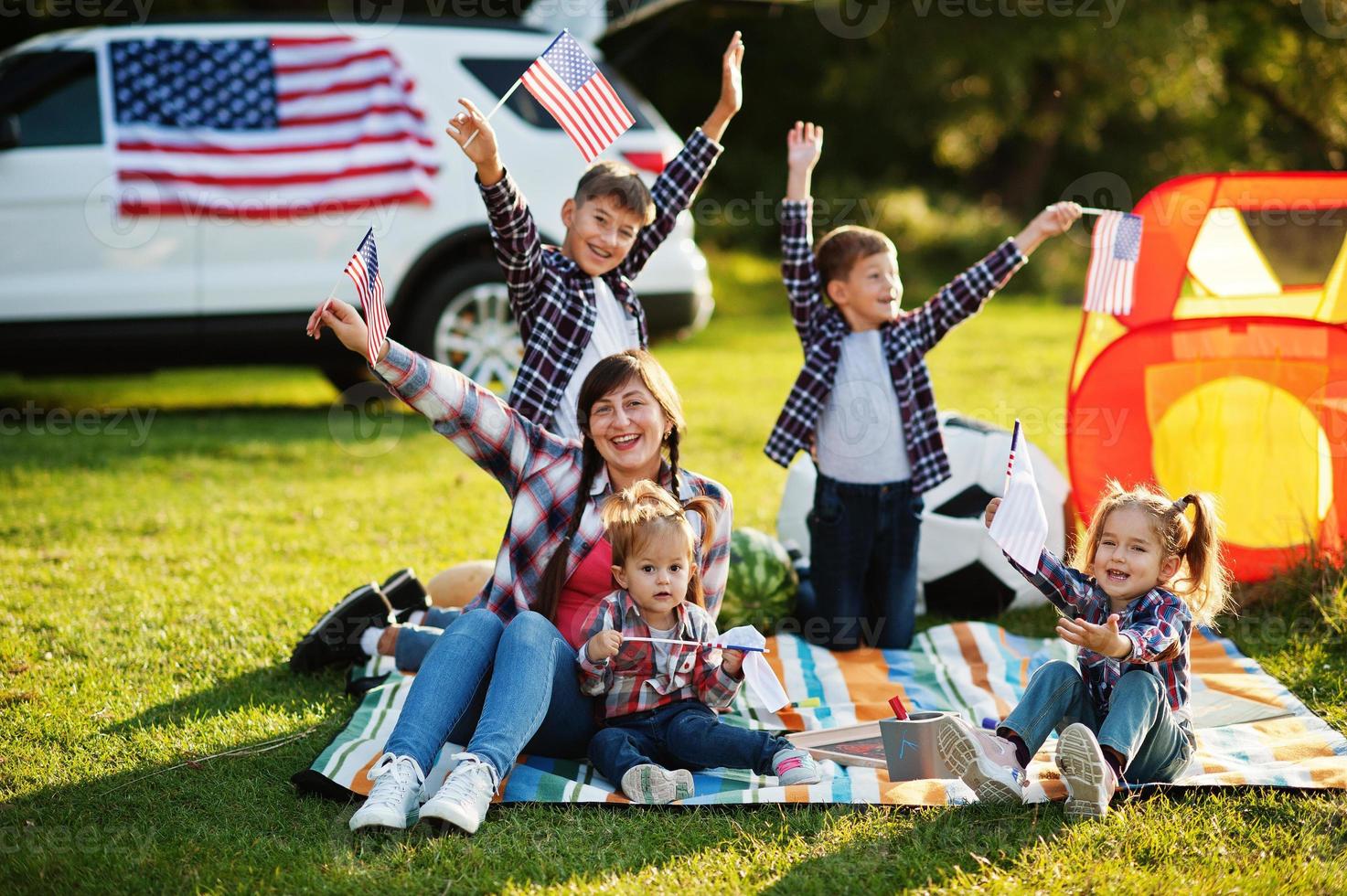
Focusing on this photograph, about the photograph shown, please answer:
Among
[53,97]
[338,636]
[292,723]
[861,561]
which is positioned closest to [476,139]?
[338,636]

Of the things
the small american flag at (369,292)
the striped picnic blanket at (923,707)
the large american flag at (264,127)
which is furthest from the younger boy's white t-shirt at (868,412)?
the large american flag at (264,127)

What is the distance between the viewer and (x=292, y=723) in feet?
12.5

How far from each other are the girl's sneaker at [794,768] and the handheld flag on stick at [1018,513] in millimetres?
736

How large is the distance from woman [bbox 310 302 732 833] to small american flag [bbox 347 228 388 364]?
32mm

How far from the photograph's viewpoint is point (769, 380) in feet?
32.7

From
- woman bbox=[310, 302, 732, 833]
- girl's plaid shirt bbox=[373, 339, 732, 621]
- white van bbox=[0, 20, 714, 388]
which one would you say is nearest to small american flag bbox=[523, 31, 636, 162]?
woman bbox=[310, 302, 732, 833]

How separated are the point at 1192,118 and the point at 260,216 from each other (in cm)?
1623

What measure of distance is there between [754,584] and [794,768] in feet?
4.43

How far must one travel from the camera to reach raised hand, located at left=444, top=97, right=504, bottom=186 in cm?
369

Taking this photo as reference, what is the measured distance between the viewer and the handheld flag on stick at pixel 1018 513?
307 cm

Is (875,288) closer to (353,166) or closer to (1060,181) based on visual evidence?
(353,166)

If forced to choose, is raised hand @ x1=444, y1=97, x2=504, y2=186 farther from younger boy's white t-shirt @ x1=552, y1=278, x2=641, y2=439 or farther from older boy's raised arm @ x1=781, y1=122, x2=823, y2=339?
older boy's raised arm @ x1=781, y1=122, x2=823, y2=339

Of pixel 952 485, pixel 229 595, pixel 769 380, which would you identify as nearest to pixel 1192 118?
pixel 769 380

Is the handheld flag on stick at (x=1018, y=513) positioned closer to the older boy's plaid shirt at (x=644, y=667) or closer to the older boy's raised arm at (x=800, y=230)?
the older boy's plaid shirt at (x=644, y=667)
